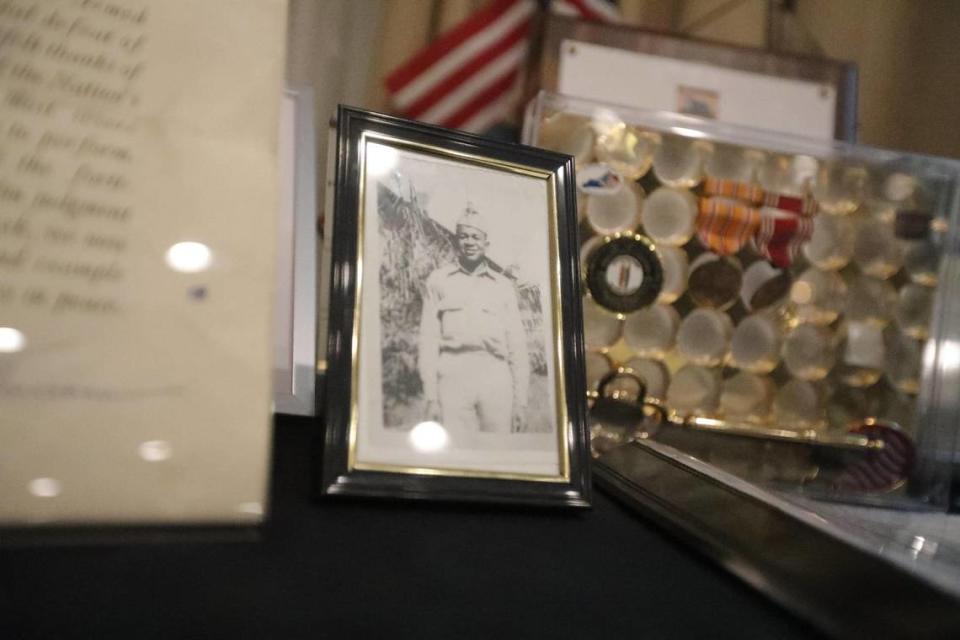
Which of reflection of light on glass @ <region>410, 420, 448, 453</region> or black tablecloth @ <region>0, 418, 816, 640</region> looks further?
reflection of light on glass @ <region>410, 420, 448, 453</region>

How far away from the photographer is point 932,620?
349 millimetres

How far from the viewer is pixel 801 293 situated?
871 mm

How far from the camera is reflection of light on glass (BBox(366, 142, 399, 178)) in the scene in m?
0.57

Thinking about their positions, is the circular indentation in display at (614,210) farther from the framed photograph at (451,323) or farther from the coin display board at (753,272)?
the framed photograph at (451,323)

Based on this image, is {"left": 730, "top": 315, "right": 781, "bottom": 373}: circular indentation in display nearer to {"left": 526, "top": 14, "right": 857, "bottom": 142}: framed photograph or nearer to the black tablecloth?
{"left": 526, "top": 14, "right": 857, "bottom": 142}: framed photograph

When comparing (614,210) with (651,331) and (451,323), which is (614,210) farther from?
(451,323)

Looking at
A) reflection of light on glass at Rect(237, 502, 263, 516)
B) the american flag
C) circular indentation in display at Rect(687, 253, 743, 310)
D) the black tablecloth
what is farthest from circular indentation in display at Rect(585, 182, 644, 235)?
reflection of light on glass at Rect(237, 502, 263, 516)

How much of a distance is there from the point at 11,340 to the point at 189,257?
11 cm

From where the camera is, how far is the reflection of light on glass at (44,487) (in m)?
0.37

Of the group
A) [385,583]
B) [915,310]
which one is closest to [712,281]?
[915,310]

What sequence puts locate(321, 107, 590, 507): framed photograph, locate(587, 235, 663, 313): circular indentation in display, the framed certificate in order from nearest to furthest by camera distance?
locate(321, 107, 590, 507): framed photograph → the framed certificate → locate(587, 235, 663, 313): circular indentation in display

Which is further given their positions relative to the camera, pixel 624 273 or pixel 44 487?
pixel 624 273

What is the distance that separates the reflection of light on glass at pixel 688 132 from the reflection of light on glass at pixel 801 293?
0.77 ft

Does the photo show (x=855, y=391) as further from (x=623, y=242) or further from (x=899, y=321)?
(x=623, y=242)
